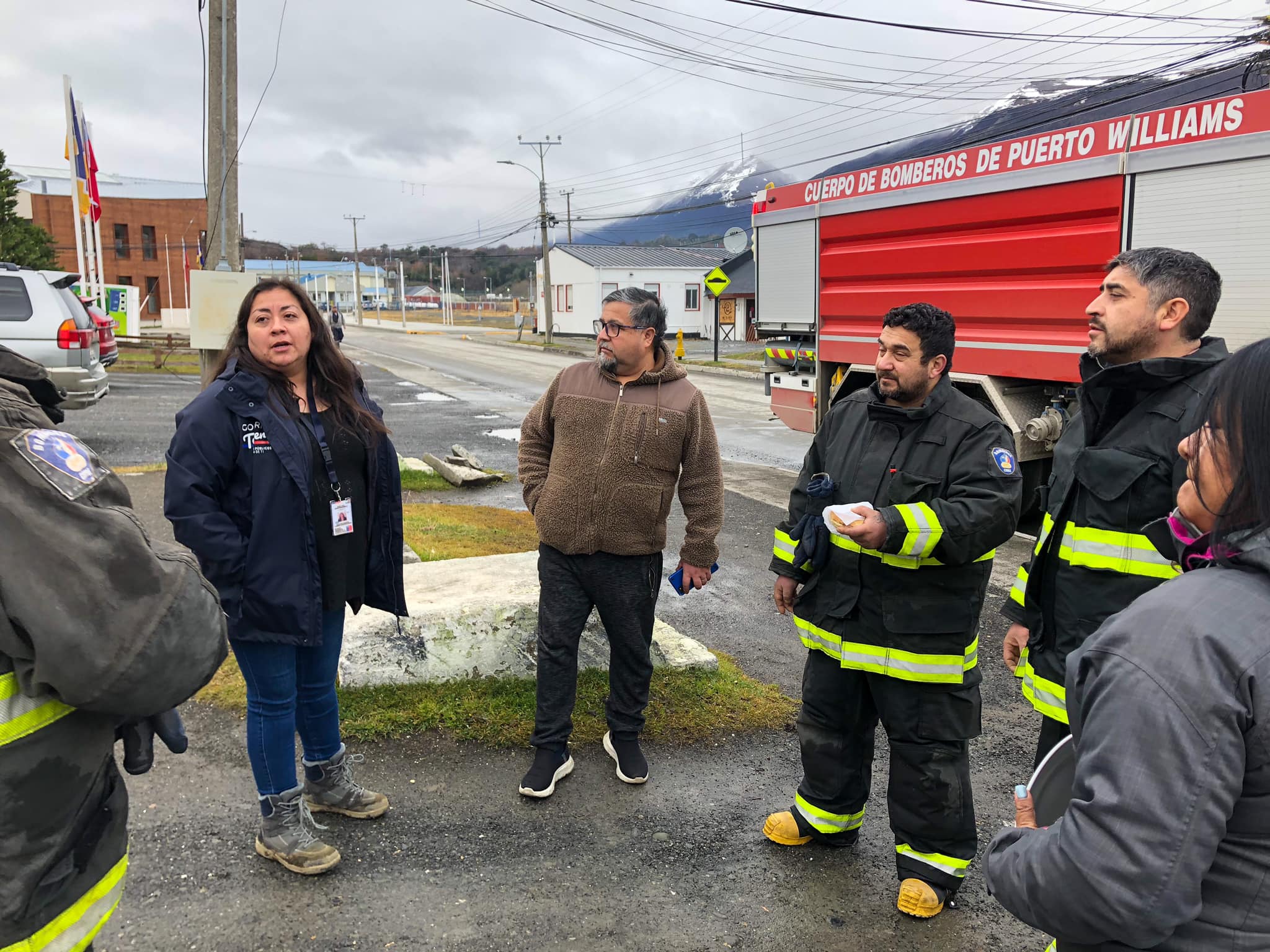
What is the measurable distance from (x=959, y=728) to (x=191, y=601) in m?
2.33

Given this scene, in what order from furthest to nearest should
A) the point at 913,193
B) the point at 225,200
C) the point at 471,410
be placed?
the point at 471,410
the point at 225,200
the point at 913,193

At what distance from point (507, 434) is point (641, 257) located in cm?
3691

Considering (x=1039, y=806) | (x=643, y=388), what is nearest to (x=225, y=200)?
(x=643, y=388)

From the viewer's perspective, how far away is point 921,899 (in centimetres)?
290

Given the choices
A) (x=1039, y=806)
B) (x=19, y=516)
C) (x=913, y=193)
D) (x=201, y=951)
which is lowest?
(x=201, y=951)

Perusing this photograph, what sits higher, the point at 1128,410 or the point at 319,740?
the point at 1128,410

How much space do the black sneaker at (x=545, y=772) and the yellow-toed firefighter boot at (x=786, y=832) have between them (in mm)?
845

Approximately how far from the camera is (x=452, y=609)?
4.41 metres

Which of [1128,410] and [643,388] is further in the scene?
[643,388]

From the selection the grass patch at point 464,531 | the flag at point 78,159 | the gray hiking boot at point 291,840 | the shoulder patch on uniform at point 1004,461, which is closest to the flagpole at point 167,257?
the flag at point 78,159

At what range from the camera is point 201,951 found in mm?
2619

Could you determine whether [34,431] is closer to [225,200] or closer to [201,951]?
[201,951]

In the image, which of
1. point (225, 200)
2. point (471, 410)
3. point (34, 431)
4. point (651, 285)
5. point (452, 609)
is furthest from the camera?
point (651, 285)

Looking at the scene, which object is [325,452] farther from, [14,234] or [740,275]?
[740,275]
